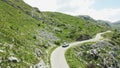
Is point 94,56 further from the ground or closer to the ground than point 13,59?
closer to the ground

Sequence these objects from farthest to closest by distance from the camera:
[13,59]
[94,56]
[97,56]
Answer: [97,56] → [94,56] → [13,59]

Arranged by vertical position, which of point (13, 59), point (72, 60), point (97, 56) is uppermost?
point (13, 59)

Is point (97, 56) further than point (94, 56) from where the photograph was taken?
Yes

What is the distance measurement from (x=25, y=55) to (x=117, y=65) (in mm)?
47843

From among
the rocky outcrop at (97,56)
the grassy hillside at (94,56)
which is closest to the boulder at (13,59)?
the grassy hillside at (94,56)

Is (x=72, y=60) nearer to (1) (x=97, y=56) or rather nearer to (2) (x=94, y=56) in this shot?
(2) (x=94, y=56)

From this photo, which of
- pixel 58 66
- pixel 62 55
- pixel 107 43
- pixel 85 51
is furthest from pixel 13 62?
pixel 107 43

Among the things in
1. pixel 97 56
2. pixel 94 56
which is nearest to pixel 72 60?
pixel 94 56

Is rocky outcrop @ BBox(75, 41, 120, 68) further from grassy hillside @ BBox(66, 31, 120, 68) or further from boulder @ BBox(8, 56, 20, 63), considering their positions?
boulder @ BBox(8, 56, 20, 63)

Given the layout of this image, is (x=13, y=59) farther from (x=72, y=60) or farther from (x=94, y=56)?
(x=94, y=56)

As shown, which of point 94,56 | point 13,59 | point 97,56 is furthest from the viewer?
point 97,56

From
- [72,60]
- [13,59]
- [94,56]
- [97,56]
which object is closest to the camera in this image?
[13,59]

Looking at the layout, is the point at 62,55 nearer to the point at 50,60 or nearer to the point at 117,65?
the point at 50,60

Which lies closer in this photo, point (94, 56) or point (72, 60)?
point (72, 60)
